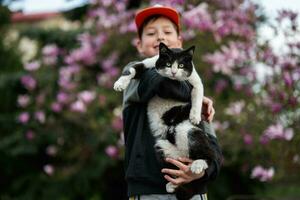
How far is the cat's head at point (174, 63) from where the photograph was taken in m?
2.31

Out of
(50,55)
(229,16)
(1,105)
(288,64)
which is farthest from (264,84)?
(1,105)

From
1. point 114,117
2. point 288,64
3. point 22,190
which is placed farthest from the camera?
point 22,190

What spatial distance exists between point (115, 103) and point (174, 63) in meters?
4.39

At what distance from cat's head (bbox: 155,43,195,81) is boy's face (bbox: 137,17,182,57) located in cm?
41

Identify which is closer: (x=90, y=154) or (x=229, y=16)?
(x=229, y=16)

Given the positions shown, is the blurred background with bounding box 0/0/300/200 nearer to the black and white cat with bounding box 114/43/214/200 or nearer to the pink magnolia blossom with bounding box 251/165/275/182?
the pink magnolia blossom with bounding box 251/165/275/182

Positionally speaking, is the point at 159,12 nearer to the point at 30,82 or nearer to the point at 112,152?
the point at 112,152

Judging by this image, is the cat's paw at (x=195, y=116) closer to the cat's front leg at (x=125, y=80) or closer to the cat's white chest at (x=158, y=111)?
the cat's white chest at (x=158, y=111)

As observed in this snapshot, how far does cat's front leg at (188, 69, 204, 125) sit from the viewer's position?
235cm

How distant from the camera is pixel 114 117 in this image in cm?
643

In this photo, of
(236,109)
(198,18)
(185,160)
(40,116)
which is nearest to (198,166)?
(185,160)

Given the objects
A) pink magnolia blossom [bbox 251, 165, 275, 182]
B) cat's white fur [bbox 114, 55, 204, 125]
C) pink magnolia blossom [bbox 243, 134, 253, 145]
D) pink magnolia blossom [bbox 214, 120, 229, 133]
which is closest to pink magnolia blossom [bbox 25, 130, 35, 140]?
pink magnolia blossom [bbox 214, 120, 229, 133]

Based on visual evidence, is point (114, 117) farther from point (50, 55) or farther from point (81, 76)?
point (50, 55)

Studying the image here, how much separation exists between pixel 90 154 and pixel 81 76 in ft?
3.20
